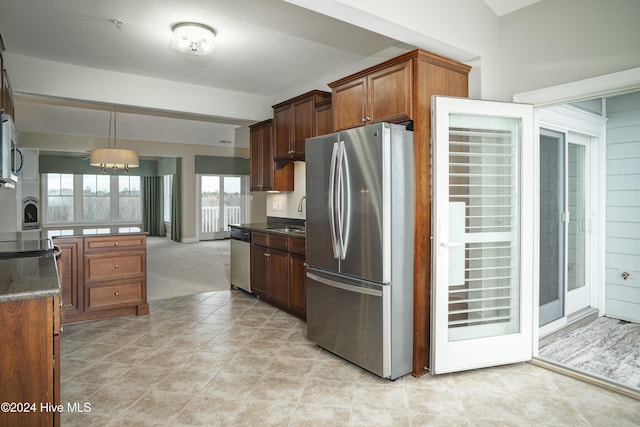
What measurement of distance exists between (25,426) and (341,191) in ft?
6.89

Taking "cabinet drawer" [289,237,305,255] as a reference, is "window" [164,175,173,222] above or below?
above

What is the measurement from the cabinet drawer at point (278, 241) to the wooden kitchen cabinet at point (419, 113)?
1.59 m

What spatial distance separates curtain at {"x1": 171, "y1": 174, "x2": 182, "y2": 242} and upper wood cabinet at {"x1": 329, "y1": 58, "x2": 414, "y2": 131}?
8.46 metres

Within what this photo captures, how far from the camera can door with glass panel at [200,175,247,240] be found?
11.2 metres

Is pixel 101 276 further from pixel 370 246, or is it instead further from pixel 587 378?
Answer: pixel 587 378

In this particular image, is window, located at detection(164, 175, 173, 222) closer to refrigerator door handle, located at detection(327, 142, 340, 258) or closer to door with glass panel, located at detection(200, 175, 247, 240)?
door with glass panel, located at detection(200, 175, 247, 240)

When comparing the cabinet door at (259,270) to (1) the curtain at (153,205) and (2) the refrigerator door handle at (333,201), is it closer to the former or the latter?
(2) the refrigerator door handle at (333,201)

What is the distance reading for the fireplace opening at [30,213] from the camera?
9000 mm

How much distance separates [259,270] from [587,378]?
3.19 metres

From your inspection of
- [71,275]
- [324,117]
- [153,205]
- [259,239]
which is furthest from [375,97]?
[153,205]

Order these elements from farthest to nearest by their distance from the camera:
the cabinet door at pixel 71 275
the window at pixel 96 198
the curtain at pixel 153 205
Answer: the curtain at pixel 153 205, the window at pixel 96 198, the cabinet door at pixel 71 275

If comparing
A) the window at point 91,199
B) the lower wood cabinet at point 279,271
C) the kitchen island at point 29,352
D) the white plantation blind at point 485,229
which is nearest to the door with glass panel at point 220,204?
the window at point 91,199

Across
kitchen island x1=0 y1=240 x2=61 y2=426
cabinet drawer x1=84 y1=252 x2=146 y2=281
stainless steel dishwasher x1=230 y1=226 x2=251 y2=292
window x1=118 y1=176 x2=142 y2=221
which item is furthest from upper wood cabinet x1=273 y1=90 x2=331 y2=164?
window x1=118 y1=176 x2=142 y2=221

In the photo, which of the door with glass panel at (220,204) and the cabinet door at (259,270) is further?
the door with glass panel at (220,204)
